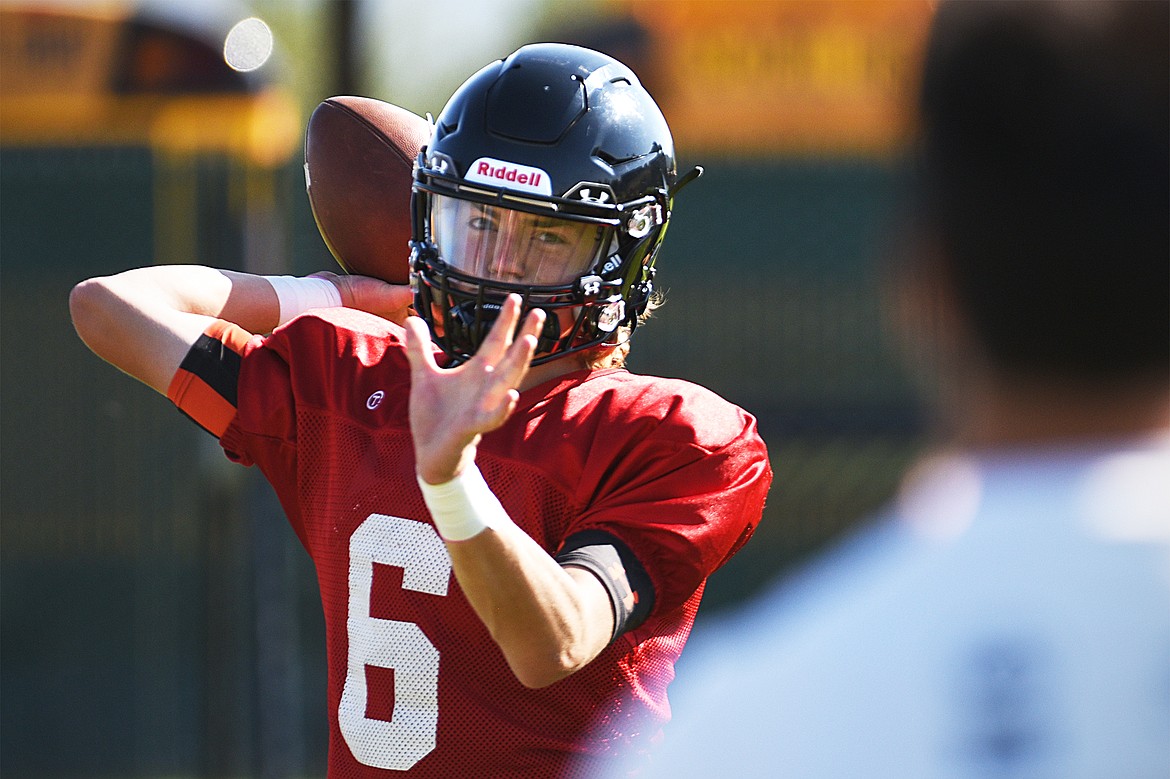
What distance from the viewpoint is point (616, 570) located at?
7.04 ft

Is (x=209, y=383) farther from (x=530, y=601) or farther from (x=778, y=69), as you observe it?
(x=778, y=69)

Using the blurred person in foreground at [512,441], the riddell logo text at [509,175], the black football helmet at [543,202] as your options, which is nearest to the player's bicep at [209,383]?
the blurred person in foreground at [512,441]

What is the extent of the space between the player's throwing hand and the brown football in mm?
1072

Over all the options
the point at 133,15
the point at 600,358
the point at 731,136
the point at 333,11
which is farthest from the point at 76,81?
the point at 600,358

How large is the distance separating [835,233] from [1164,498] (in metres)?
6.66

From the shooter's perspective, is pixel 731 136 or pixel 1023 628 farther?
pixel 731 136

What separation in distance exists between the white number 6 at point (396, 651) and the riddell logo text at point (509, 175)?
1.82 feet

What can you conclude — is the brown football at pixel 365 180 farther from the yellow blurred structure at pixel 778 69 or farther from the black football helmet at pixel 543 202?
the yellow blurred structure at pixel 778 69

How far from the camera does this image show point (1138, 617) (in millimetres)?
1004

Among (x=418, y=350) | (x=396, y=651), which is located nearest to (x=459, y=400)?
(x=418, y=350)

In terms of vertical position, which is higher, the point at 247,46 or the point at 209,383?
the point at 209,383

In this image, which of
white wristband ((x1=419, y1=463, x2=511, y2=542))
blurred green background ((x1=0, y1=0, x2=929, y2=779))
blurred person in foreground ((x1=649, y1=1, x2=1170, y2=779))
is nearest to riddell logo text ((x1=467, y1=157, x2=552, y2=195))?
white wristband ((x1=419, y1=463, x2=511, y2=542))

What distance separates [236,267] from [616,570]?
173 inches

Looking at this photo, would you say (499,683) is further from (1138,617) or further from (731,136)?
(731,136)
